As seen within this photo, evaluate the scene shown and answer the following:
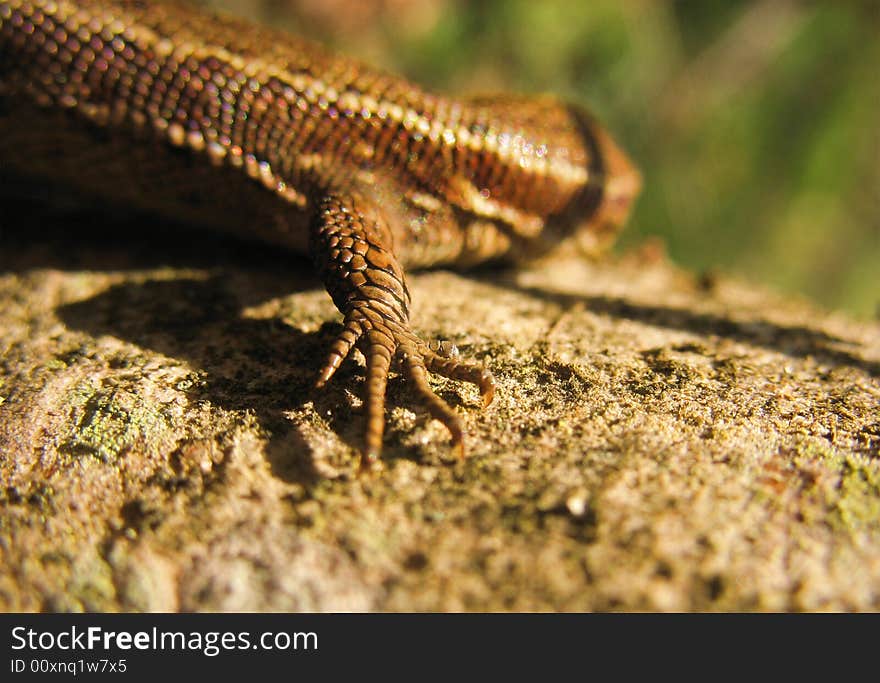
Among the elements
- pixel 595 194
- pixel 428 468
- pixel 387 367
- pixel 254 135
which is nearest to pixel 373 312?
pixel 387 367

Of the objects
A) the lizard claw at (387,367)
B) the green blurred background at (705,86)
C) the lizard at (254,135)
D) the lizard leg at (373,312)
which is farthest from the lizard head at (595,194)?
the green blurred background at (705,86)

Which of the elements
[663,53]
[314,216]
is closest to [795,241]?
[663,53]

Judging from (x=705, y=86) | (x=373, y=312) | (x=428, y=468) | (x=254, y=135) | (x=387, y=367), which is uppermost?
(x=705, y=86)

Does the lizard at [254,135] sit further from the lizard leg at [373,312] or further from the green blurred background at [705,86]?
the green blurred background at [705,86]

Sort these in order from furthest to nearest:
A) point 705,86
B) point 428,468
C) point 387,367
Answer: point 705,86 → point 387,367 → point 428,468

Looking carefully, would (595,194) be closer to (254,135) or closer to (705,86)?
(254,135)

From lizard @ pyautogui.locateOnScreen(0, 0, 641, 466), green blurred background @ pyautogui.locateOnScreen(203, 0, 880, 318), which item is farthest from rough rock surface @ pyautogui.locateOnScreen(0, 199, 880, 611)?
green blurred background @ pyautogui.locateOnScreen(203, 0, 880, 318)

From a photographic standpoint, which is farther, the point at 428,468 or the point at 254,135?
the point at 254,135

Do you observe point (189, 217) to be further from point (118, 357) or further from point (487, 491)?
point (487, 491)
